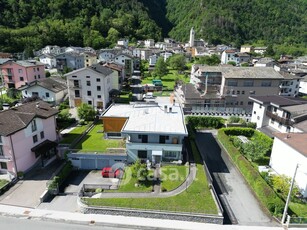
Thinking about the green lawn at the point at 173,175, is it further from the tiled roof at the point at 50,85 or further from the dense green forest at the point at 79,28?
the dense green forest at the point at 79,28

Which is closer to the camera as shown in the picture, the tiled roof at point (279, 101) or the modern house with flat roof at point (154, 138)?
the modern house with flat roof at point (154, 138)

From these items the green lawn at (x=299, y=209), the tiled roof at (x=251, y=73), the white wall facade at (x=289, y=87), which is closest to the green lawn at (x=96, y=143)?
the green lawn at (x=299, y=209)

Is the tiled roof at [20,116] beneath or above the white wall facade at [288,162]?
above

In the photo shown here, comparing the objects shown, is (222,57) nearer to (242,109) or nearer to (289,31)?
(242,109)

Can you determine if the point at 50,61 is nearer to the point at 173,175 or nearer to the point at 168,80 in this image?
the point at 168,80

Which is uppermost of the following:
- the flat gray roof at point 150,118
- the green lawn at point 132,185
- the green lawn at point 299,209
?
the flat gray roof at point 150,118

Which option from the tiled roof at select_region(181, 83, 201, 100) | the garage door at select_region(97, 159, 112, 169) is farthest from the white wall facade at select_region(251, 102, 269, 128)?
the garage door at select_region(97, 159, 112, 169)

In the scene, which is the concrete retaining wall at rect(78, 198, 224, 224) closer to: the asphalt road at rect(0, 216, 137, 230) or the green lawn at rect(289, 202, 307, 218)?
the asphalt road at rect(0, 216, 137, 230)
